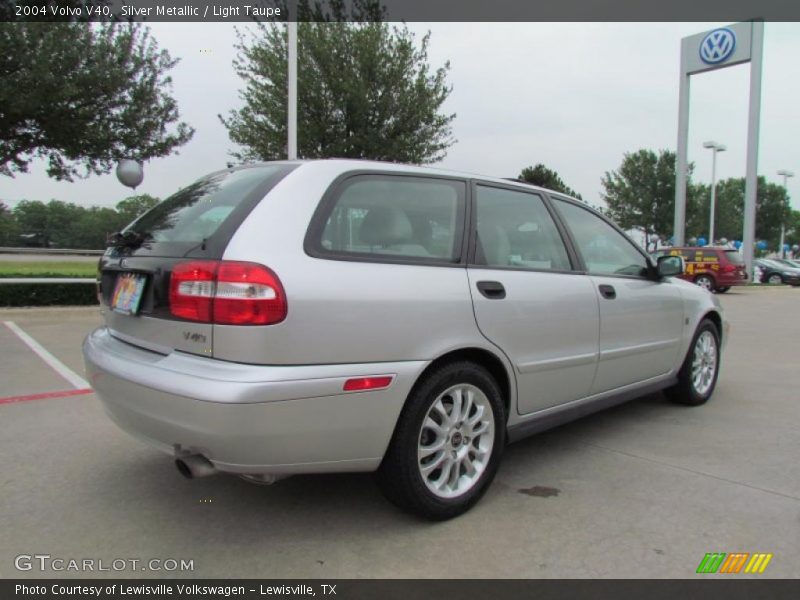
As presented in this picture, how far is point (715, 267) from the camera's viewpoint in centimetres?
2033

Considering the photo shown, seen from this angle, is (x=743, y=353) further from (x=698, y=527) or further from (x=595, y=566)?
(x=595, y=566)

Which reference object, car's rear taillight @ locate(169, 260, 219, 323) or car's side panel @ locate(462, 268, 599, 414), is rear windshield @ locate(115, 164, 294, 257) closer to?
car's rear taillight @ locate(169, 260, 219, 323)

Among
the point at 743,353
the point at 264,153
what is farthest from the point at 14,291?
the point at 743,353

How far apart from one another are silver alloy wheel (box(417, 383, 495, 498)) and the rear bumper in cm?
27

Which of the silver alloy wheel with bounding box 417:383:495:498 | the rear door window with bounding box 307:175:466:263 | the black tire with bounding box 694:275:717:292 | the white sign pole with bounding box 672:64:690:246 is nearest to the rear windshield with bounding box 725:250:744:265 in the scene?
the black tire with bounding box 694:275:717:292

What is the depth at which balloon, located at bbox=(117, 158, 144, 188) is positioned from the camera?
11199 mm

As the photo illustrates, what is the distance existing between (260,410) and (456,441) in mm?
1018

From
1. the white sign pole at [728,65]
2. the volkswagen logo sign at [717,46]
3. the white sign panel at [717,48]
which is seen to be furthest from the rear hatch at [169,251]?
the volkswagen logo sign at [717,46]

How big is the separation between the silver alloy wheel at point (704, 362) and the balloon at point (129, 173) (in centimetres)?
1020

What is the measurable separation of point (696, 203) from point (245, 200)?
49.6 meters

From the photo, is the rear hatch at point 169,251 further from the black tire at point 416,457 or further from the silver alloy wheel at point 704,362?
the silver alloy wheel at point 704,362

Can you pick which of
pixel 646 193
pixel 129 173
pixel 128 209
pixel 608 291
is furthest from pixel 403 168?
pixel 646 193

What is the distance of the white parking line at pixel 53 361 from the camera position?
17.7 ft

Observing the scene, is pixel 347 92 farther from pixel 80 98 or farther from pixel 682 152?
pixel 682 152
